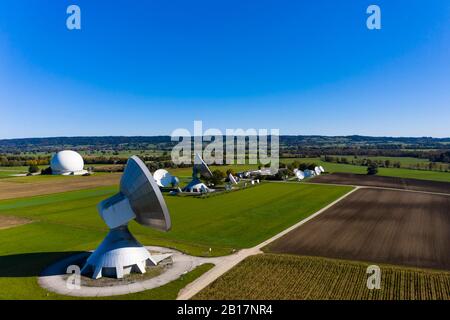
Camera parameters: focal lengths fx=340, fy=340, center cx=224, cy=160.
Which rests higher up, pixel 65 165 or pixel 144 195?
pixel 144 195

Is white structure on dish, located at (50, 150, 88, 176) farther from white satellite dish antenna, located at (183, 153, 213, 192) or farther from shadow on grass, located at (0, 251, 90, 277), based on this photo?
shadow on grass, located at (0, 251, 90, 277)

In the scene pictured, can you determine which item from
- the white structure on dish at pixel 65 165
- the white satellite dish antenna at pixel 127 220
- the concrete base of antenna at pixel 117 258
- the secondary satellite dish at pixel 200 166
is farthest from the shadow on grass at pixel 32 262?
the white structure on dish at pixel 65 165

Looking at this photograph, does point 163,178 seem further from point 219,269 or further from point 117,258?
point 219,269

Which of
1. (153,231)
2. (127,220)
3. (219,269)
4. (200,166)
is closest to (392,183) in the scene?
(200,166)

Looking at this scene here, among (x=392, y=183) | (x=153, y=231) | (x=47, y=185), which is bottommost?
(x=153, y=231)

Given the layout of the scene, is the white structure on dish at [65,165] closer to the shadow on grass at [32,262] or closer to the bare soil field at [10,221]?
the bare soil field at [10,221]

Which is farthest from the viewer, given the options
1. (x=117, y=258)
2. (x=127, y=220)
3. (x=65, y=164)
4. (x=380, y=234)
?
(x=65, y=164)

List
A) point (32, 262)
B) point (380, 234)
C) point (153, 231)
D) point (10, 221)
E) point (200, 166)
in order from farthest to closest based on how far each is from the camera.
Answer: point (200, 166) < point (10, 221) < point (153, 231) < point (380, 234) < point (32, 262)
